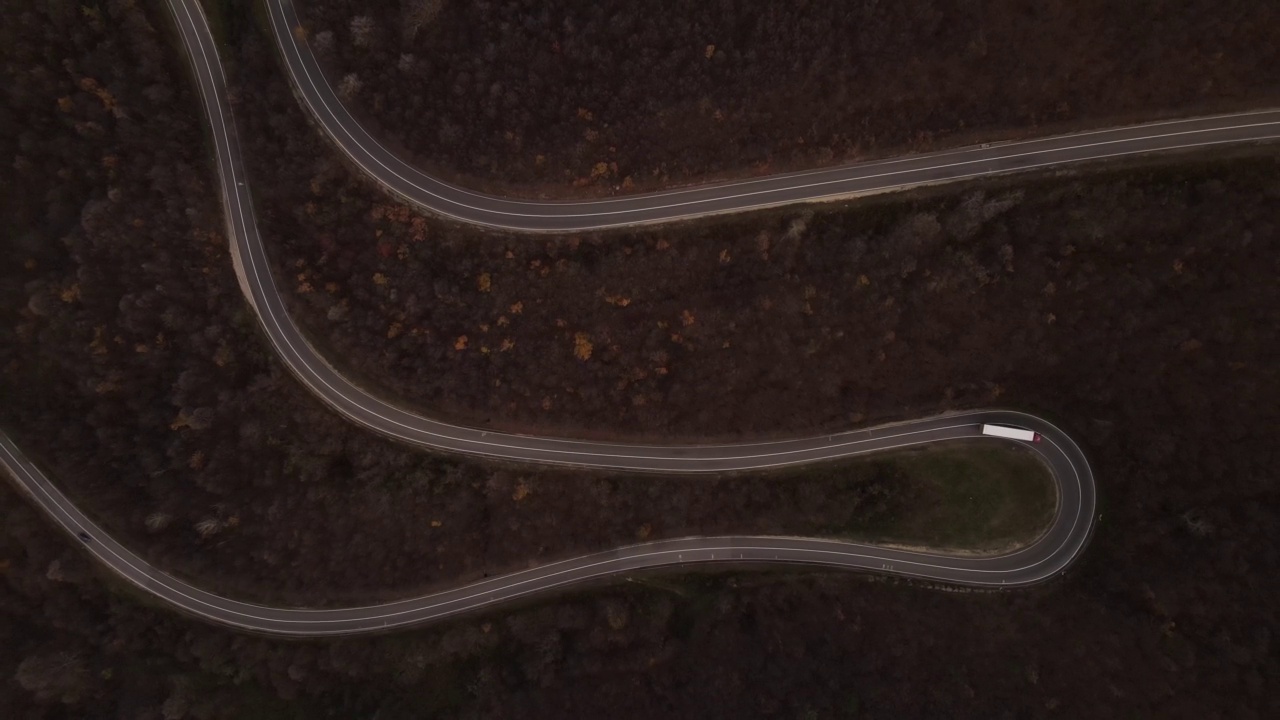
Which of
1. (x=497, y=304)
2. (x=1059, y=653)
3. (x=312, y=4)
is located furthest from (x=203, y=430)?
(x=1059, y=653)

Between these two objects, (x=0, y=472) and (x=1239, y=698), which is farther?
(x=0, y=472)

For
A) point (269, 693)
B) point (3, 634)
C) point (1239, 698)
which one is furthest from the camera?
point (269, 693)

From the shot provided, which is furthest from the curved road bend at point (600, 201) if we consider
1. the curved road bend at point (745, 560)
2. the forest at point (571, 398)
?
the curved road bend at point (745, 560)

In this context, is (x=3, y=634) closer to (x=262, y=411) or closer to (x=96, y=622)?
(x=96, y=622)

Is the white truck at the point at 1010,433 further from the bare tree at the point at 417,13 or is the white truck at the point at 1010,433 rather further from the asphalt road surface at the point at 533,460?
the bare tree at the point at 417,13

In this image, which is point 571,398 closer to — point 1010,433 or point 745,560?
point 745,560

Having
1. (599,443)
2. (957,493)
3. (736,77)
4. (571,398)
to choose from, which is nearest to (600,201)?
(736,77)

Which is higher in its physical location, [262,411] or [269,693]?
[262,411]
